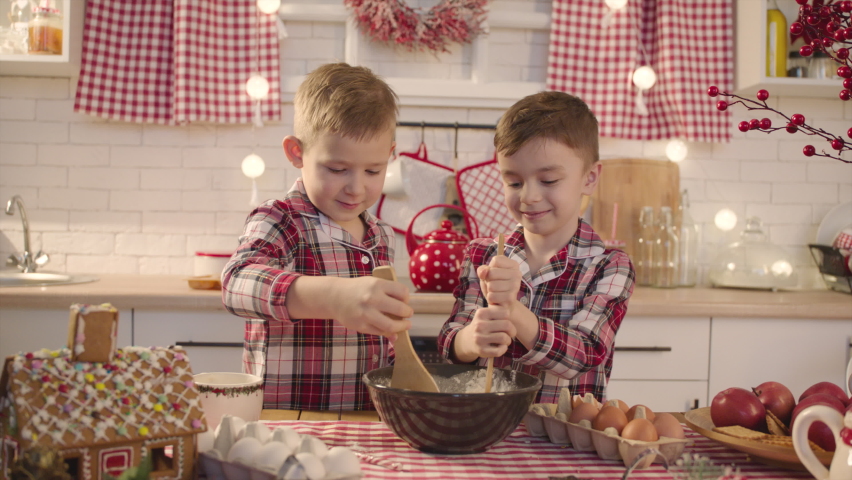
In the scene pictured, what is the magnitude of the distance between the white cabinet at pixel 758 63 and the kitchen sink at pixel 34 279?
2270mm

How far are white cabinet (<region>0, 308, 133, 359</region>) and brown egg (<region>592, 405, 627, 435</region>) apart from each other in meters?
1.52

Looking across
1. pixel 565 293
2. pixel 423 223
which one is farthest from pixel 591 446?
pixel 423 223

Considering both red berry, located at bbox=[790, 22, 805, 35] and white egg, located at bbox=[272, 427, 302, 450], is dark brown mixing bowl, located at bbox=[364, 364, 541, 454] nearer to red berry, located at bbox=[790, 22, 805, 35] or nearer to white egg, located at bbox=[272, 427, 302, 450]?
white egg, located at bbox=[272, 427, 302, 450]

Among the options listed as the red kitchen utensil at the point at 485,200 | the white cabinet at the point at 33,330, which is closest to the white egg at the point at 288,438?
the white cabinet at the point at 33,330

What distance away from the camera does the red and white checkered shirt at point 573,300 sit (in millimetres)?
1164

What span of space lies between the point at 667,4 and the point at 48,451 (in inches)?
97.2

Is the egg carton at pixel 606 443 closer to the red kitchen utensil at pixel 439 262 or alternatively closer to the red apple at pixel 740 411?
the red apple at pixel 740 411

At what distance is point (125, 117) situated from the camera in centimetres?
245

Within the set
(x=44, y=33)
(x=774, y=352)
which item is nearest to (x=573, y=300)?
(x=774, y=352)

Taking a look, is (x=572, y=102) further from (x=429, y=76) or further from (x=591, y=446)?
(x=429, y=76)

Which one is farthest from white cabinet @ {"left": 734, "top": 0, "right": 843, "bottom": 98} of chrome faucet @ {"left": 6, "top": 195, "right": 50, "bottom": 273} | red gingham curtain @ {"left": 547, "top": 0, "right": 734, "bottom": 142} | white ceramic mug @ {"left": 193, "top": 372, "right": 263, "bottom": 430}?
chrome faucet @ {"left": 6, "top": 195, "right": 50, "bottom": 273}

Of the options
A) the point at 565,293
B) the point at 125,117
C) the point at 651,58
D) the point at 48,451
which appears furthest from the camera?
the point at 651,58

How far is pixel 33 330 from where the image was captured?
2.00 meters

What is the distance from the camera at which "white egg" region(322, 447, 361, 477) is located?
0.70m
